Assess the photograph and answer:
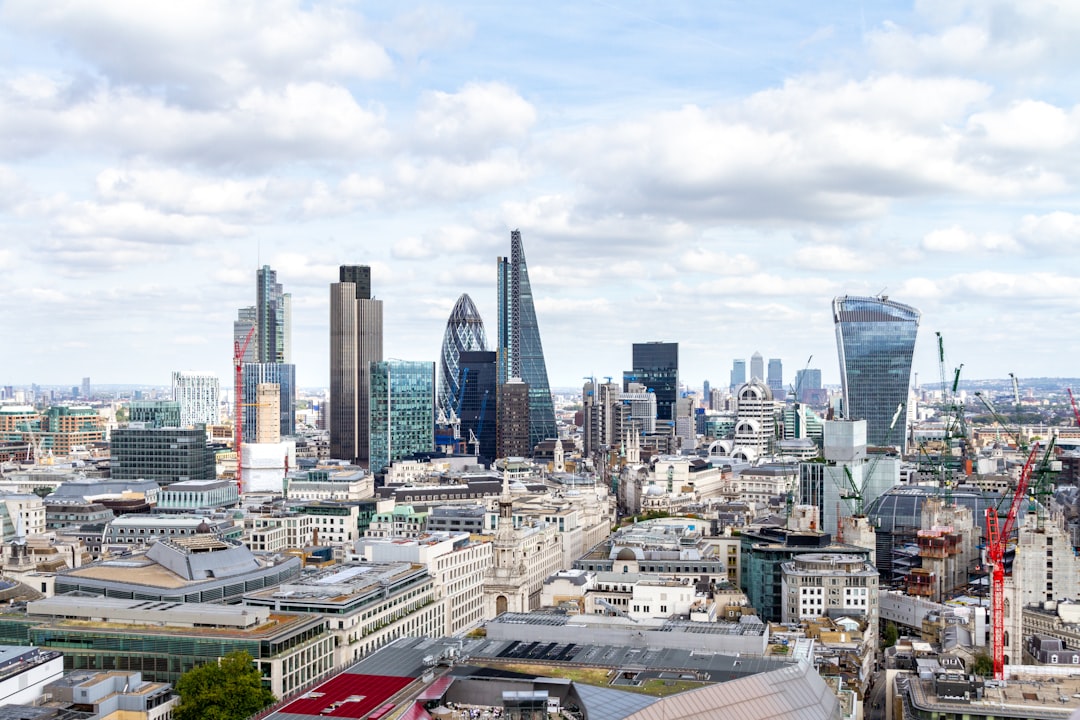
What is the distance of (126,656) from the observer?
70.1m

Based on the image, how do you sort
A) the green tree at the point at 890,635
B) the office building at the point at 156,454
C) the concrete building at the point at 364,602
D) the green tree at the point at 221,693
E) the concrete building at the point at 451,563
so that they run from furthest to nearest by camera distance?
the office building at the point at 156,454, the green tree at the point at 890,635, the concrete building at the point at 451,563, the concrete building at the point at 364,602, the green tree at the point at 221,693

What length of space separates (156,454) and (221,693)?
116 metres

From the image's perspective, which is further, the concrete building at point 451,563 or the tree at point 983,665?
the concrete building at point 451,563

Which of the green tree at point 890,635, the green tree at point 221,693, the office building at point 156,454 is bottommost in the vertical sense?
the green tree at point 890,635

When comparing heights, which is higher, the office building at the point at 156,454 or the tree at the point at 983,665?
the office building at the point at 156,454

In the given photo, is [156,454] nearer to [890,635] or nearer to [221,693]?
[890,635]

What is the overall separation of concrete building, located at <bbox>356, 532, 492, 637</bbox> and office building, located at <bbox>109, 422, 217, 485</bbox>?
74228mm

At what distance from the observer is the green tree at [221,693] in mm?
64250

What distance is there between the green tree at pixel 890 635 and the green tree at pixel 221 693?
5317 cm

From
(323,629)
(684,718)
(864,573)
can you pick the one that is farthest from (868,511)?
(684,718)

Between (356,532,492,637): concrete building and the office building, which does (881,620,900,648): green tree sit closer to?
(356,532,492,637): concrete building

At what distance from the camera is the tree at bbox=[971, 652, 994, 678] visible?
77150 millimetres

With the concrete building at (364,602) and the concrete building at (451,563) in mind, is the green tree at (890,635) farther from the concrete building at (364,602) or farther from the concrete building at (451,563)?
the concrete building at (364,602)

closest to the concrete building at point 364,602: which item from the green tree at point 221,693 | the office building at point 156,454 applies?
the green tree at point 221,693
